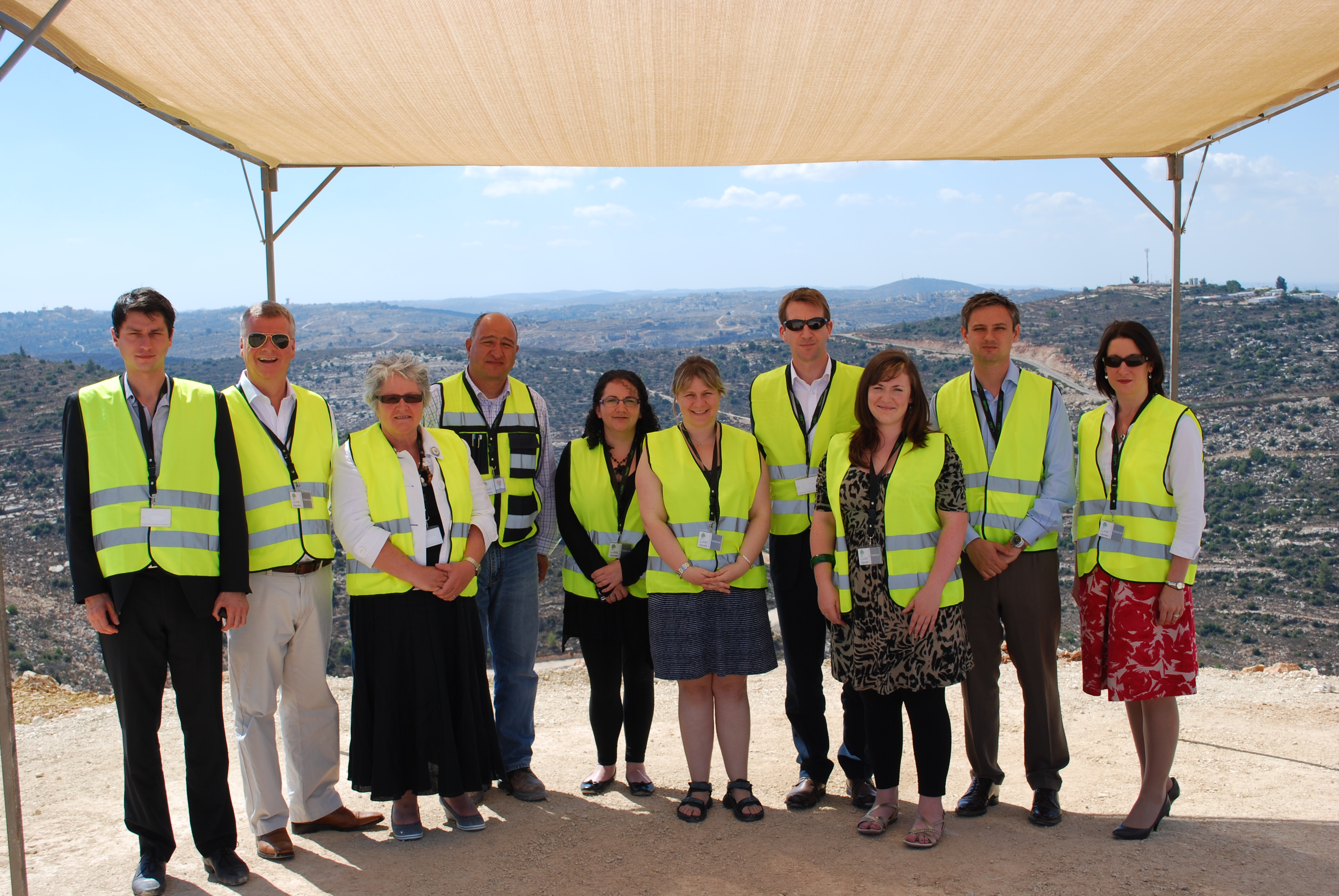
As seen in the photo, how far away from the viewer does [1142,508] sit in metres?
2.98

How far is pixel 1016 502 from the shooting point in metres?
3.14

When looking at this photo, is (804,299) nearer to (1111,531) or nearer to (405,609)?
(1111,531)

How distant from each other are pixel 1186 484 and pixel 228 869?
3399mm

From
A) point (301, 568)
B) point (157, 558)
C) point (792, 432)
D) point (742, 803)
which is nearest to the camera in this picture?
point (157, 558)

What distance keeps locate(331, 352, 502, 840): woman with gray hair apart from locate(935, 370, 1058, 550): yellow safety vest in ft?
6.13

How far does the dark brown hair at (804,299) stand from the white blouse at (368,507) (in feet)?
4.60

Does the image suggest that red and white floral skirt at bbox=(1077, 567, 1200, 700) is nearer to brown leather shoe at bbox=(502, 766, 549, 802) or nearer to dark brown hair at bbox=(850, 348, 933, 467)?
dark brown hair at bbox=(850, 348, 933, 467)

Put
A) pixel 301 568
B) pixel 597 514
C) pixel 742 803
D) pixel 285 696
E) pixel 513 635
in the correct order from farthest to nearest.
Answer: pixel 513 635 < pixel 597 514 < pixel 742 803 < pixel 285 696 < pixel 301 568

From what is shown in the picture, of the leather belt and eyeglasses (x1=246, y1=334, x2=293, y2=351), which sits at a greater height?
eyeglasses (x1=246, y1=334, x2=293, y2=351)

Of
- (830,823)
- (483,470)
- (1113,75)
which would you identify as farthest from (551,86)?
(830,823)

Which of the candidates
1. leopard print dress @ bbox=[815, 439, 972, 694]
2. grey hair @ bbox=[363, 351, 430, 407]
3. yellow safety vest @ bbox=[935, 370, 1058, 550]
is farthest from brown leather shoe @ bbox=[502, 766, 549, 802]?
yellow safety vest @ bbox=[935, 370, 1058, 550]

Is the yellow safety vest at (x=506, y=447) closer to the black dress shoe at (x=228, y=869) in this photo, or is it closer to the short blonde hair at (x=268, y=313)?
the short blonde hair at (x=268, y=313)


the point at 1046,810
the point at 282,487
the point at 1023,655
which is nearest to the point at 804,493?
the point at 1023,655

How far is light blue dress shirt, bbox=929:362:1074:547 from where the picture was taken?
3115 millimetres
